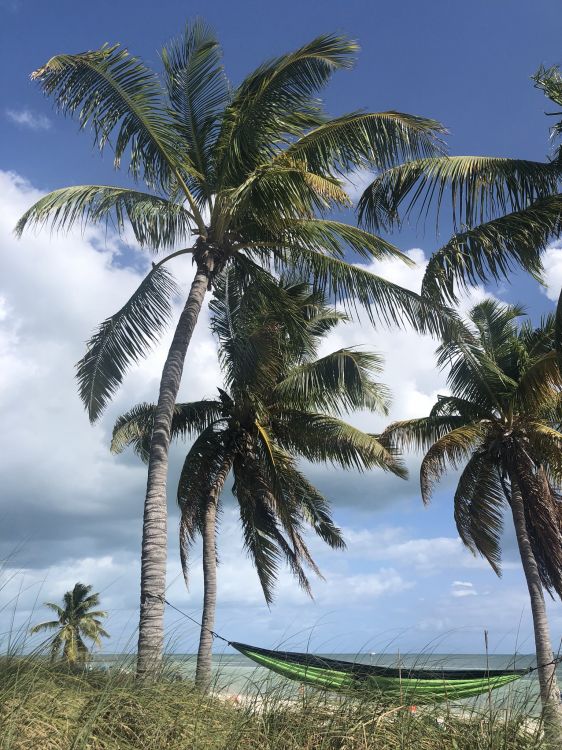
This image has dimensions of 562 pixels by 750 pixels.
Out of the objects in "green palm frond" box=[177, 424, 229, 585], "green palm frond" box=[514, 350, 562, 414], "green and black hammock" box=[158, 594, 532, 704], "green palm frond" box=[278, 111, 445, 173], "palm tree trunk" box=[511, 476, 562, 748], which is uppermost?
"green palm frond" box=[278, 111, 445, 173]

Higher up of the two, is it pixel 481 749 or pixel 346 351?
pixel 346 351

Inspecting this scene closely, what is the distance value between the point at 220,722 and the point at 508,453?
9.84 metres

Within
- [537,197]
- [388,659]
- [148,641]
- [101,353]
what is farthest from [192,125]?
[388,659]

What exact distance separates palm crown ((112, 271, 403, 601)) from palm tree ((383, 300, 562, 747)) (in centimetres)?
127

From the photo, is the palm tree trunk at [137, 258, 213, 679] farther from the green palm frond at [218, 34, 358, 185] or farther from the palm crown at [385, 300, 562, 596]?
the palm crown at [385, 300, 562, 596]

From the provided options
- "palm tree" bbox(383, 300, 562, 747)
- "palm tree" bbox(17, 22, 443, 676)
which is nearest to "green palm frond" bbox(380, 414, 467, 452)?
"palm tree" bbox(383, 300, 562, 747)

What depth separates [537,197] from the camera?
784 centimetres

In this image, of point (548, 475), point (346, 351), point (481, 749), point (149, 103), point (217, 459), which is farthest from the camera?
point (217, 459)

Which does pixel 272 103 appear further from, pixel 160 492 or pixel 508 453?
pixel 508 453

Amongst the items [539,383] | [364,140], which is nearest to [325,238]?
[364,140]

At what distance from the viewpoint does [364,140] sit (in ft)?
27.0

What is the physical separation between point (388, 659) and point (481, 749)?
3.09 feet

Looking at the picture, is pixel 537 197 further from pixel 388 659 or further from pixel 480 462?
pixel 480 462

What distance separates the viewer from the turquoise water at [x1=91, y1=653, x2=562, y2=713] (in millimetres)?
3799
